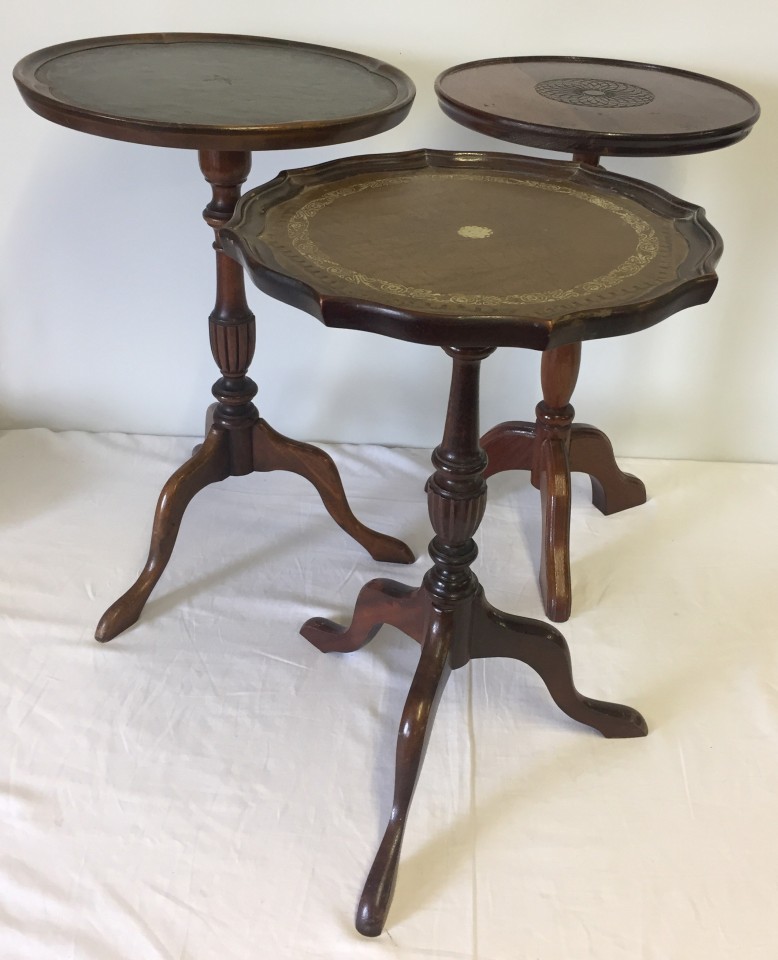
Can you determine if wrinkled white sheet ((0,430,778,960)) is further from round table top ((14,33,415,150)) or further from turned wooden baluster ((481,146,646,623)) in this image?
round table top ((14,33,415,150))

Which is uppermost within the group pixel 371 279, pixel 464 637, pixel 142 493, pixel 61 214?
pixel 371 279

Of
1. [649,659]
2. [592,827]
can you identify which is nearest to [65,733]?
[592,827]

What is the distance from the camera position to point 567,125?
1.62 meters

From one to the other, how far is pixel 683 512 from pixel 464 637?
0.94 meters

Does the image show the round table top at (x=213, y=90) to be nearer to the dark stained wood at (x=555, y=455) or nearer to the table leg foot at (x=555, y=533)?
the dark stained wood at (x=555, y=455)

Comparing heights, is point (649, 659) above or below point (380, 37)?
below

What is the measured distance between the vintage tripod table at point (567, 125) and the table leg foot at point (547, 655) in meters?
0.30

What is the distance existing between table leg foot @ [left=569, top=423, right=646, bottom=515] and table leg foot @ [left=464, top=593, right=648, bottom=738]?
25.7 inches

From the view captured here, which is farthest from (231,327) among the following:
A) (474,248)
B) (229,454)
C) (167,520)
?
(474,248)

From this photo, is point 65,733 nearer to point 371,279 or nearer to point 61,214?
point 371,279

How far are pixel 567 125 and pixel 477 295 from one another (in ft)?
2.17

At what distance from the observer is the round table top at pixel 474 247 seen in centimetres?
107

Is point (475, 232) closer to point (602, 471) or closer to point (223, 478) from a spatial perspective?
point (223, 478)

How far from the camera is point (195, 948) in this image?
1.29 meters
